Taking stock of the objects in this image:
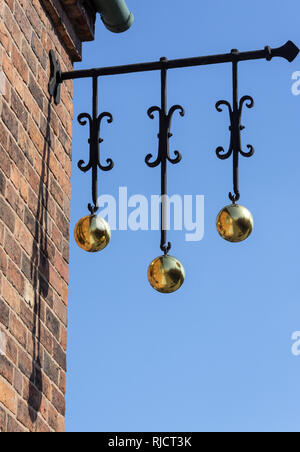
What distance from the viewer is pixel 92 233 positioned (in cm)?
454

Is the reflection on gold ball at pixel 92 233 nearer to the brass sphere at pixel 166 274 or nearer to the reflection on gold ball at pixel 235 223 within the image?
the brass sphere at pixel 166 274

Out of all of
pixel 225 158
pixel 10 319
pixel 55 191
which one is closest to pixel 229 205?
pixel 225 158

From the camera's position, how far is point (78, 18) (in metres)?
5.19

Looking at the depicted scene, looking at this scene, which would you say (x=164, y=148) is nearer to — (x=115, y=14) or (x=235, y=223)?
(x=235, y=223)

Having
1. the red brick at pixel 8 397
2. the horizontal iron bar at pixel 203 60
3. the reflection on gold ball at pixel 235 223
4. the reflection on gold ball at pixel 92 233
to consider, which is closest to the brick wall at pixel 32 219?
the red brick at pixel 8 397

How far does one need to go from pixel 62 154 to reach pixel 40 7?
747mm

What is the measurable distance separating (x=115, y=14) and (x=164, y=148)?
1.06 meters

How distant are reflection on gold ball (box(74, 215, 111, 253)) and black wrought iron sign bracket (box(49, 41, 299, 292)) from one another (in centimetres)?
1

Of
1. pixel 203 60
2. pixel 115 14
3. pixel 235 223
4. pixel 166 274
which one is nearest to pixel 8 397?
pixel 166 274

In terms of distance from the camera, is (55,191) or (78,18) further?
(78,18)

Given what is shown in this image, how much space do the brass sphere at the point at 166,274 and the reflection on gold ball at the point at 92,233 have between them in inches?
11.2

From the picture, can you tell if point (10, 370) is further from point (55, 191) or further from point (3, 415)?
point (55, 191)

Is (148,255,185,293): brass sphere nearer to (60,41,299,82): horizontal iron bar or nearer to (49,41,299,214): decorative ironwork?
(49,41,299,214): decorative ironwork
